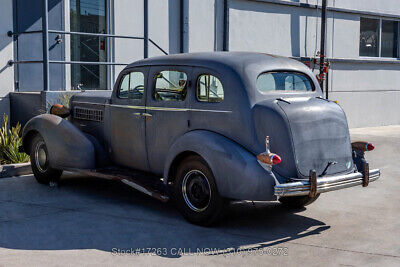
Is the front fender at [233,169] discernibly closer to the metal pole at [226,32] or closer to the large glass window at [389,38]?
the metal pole at [226,32]

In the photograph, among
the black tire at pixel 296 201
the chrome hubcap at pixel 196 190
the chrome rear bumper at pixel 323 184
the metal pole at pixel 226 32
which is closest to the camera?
the chrome rear bumper at pixel 323 184

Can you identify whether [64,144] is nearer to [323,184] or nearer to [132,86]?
[132,86]

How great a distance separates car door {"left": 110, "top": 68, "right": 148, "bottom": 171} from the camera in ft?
23.6

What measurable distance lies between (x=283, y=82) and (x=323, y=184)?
1.31 m

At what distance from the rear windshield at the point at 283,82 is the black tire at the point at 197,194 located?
3.48 ft

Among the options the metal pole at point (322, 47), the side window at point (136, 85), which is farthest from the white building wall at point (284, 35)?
the side window at point (136, 85)

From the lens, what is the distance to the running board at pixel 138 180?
6.51 meters

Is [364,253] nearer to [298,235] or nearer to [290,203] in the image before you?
[298,235]

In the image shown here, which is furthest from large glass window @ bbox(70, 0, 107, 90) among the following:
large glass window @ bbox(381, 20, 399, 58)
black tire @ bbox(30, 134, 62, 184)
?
large glass window @ bbox(381, 20, 399, 58)

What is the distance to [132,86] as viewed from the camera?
748 cm

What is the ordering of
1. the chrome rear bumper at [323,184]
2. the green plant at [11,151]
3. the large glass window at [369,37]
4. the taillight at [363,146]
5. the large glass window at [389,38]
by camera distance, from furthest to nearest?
the large glass window at [389,38] < the large glass window at [369,37] < the green plant at [11,151] < the taillight at [363,146] < the chrome rear bumper at [323,184]

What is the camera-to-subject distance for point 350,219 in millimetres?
6699

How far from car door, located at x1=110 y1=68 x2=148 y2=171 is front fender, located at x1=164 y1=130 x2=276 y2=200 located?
46.5 inches

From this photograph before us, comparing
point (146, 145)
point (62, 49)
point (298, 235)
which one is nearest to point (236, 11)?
point (62, 49)
